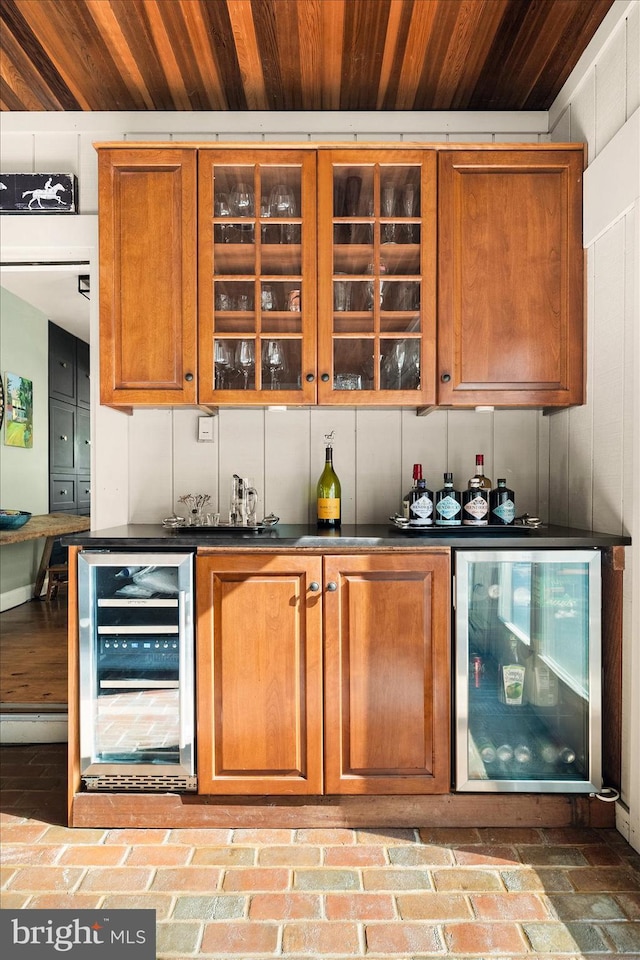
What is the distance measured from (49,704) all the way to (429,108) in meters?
3.01

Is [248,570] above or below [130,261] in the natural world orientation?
below

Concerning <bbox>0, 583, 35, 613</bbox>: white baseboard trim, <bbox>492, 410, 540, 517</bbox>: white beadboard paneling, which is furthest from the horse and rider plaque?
<bbox>0, 583, 35, 613</bbox>: white baseboard trim

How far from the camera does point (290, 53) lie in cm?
208

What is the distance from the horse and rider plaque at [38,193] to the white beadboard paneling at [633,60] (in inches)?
82.2

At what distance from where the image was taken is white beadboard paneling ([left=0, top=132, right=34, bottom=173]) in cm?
247

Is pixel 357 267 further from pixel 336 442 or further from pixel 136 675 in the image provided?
pixel 136 675

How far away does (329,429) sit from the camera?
8.17ft

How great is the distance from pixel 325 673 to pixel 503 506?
908 millimetres

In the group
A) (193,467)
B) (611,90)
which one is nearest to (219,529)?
(193,467)

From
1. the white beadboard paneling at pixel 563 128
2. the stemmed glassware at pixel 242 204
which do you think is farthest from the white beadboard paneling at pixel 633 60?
the stemmed glassware at pixel 242 204

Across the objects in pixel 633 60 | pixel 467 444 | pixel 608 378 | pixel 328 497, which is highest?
pixel 633 60

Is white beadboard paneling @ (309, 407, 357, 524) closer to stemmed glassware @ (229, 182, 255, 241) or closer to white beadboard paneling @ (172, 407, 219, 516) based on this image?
white beadboard paneling @ (172, 407, 219, 516)

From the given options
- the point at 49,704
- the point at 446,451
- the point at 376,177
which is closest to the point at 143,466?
the point at 49,704

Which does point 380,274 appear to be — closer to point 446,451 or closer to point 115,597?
point 446,451
